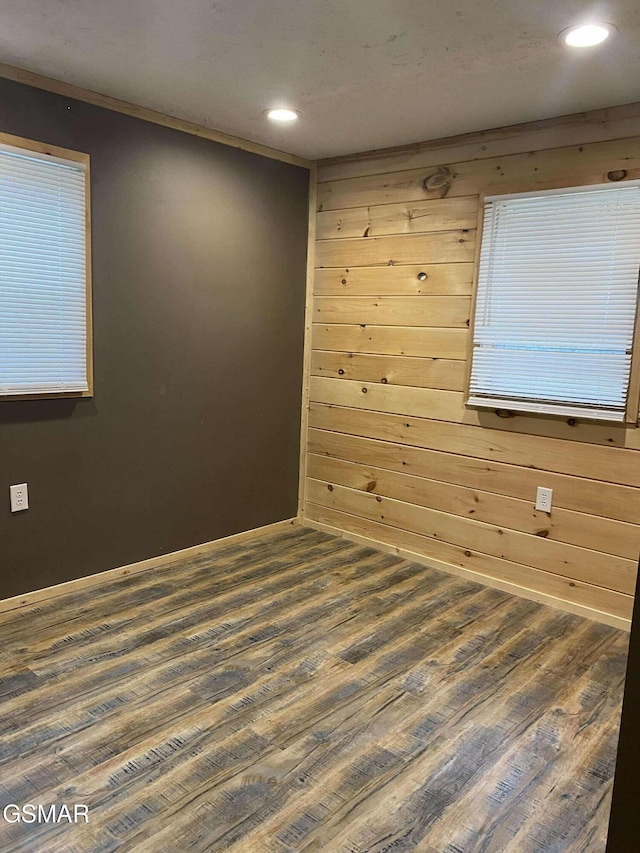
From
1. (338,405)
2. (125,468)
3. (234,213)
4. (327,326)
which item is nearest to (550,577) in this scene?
(338,405)

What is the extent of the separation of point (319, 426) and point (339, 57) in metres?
2.21

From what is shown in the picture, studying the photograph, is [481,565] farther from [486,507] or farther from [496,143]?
[496,143]

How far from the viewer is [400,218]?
137 inches

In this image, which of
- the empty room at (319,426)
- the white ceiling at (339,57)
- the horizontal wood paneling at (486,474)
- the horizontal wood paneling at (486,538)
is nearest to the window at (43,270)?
the empty room at (319,426)

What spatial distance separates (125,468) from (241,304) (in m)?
1.14

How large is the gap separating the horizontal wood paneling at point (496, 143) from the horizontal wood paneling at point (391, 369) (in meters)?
1.06

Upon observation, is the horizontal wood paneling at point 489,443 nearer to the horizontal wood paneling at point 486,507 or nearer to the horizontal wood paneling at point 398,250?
the horizontal wood paneling at point 486,507

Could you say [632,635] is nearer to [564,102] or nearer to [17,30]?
[564,102]

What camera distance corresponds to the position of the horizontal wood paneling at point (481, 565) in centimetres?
289

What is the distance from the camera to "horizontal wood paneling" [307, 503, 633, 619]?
9.48 ft

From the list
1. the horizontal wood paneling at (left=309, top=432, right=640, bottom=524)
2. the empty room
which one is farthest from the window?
the horizontal wood paneling at (left=309, top=432, right=640, bottom=524)

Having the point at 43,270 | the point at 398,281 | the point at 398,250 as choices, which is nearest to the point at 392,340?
the point at 398,281

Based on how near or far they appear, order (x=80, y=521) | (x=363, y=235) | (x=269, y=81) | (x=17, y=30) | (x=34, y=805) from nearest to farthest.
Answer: (x=34, y=805) → (x=17, y=30) → (x=269, y=81) → (x=80, y=521) → (x=363, y=235)

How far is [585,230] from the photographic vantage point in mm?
2791
